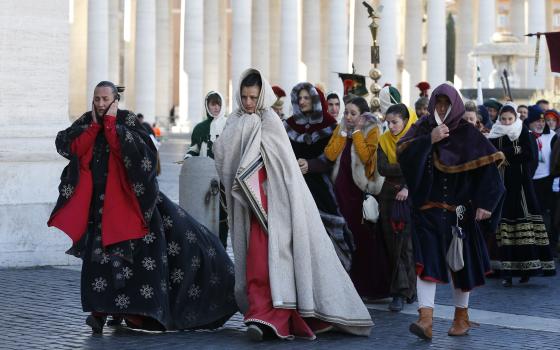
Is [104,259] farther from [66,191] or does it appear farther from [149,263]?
[66,191]

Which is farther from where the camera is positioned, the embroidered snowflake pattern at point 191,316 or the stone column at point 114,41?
the stone column at point 114,41

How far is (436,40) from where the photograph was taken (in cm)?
5766

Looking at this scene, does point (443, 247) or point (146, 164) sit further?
point (443, 247)

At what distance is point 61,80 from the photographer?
1430 centimetres

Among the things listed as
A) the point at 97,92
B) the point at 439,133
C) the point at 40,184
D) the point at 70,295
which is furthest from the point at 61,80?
the point at 439,133

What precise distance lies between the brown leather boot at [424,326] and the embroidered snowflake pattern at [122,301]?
204 cm

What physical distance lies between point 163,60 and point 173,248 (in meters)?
47.3

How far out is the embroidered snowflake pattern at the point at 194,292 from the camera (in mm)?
9926

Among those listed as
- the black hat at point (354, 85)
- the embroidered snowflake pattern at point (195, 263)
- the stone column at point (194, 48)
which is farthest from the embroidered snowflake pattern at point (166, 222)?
the stone column at point (194, 48)

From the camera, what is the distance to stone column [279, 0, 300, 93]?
53.0 metres

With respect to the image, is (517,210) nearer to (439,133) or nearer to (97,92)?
(439,133)

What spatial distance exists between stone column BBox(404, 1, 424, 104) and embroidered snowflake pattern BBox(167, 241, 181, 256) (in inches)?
2031

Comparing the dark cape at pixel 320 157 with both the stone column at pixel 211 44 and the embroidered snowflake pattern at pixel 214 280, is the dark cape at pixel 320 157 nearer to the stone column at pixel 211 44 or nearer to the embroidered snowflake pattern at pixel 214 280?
the embroidered snowflake pattern at pixel 214 280

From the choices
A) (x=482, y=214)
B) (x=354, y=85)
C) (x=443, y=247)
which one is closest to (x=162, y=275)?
(x=443, y=247)
